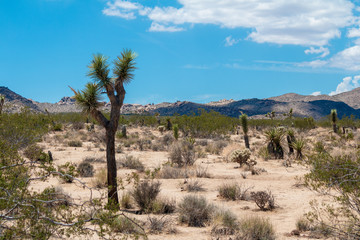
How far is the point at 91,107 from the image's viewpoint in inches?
464

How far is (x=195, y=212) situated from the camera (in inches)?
384

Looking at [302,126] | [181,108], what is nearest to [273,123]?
[302,126]

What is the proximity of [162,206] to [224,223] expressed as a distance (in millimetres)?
2430

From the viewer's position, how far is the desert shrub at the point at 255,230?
26.2 feet

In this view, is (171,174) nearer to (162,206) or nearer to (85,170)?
(85,170)


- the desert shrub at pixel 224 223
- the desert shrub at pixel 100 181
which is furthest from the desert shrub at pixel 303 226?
the desert shrub at pixel 100 181

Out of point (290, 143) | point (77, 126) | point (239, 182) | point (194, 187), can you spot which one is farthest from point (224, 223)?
point (77, 126)

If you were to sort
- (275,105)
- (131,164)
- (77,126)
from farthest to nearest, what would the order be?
(275,105), (77,126), (131,164)

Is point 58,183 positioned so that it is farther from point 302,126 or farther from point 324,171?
point 302,126

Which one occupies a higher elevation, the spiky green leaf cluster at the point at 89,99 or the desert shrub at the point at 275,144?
the spiky green leaf cluster at the point at 89,99

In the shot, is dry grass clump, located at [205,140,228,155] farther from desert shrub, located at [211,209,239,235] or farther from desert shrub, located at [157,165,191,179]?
desert shrub, located at [211,209,239,235]

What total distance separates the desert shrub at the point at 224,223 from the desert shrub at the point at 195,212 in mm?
433

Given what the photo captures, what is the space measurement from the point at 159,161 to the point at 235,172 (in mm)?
5875

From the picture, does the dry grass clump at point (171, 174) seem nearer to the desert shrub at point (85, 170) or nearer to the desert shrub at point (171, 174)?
the desert shrub at point (171, 174)
